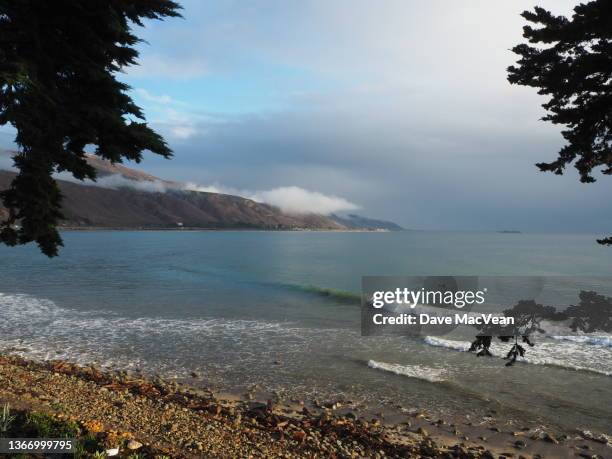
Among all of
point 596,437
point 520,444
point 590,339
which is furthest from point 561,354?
point 520,444

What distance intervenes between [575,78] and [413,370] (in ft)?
43.3

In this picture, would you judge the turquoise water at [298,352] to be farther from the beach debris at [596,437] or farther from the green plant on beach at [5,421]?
the green plant on beach at [5,421]

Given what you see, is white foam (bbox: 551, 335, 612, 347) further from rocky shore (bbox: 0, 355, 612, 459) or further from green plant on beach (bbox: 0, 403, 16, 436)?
green plant on beach (bbox: 0, 403, 16, 436)

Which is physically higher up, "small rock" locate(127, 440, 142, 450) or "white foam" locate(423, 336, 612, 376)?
"small rock" locate(127, 440, 142, 450)

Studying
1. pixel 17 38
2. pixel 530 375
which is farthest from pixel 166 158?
pixel 530 375

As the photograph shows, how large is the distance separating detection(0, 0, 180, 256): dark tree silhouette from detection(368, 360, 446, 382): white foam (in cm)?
1159

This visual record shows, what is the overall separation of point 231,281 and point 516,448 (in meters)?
39.9

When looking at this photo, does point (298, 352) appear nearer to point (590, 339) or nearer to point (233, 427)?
point (233, 427)

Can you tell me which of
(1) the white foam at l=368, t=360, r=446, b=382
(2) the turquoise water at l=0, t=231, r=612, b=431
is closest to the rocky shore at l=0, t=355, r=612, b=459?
(2) the turquoise water at l=0, t=231, r=612, b=431

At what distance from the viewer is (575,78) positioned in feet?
16.7

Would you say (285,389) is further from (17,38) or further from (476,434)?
(17,38)

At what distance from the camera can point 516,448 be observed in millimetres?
10297

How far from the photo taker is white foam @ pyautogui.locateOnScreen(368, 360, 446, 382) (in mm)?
15329

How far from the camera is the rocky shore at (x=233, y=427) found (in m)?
7.76
